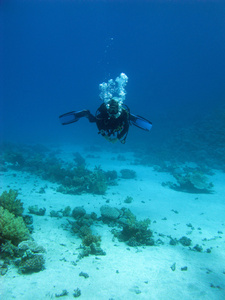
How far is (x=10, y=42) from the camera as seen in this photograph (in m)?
86.5

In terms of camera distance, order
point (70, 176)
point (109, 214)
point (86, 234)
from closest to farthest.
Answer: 1. point (86, 234)
2. point (109, 214)
3. point (70, 176)

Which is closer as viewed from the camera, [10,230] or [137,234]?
[10,230]

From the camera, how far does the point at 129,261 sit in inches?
195

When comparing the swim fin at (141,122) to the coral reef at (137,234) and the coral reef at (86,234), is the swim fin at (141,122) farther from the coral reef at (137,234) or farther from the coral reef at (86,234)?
the coral reef at (86,234)

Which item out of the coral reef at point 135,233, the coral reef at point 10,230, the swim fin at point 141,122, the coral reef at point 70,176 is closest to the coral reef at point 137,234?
the coral reef at point 135,233

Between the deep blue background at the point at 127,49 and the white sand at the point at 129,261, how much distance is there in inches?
1104

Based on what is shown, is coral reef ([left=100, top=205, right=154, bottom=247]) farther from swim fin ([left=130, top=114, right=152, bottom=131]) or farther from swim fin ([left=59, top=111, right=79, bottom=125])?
swim fin ([left=59, top=111, right=79, bottom=125])

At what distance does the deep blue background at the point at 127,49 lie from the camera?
189 ft

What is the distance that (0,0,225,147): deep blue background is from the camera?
2265 inches

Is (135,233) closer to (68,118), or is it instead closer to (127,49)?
(68,118)

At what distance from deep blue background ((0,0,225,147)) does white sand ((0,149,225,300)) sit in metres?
28.1

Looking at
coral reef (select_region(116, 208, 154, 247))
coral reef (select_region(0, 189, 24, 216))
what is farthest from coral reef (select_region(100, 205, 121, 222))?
coral reef (select_region(0, 189, 24, 216))

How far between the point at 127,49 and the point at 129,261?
98.4 m

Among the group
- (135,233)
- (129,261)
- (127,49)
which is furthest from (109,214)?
(127,49)
